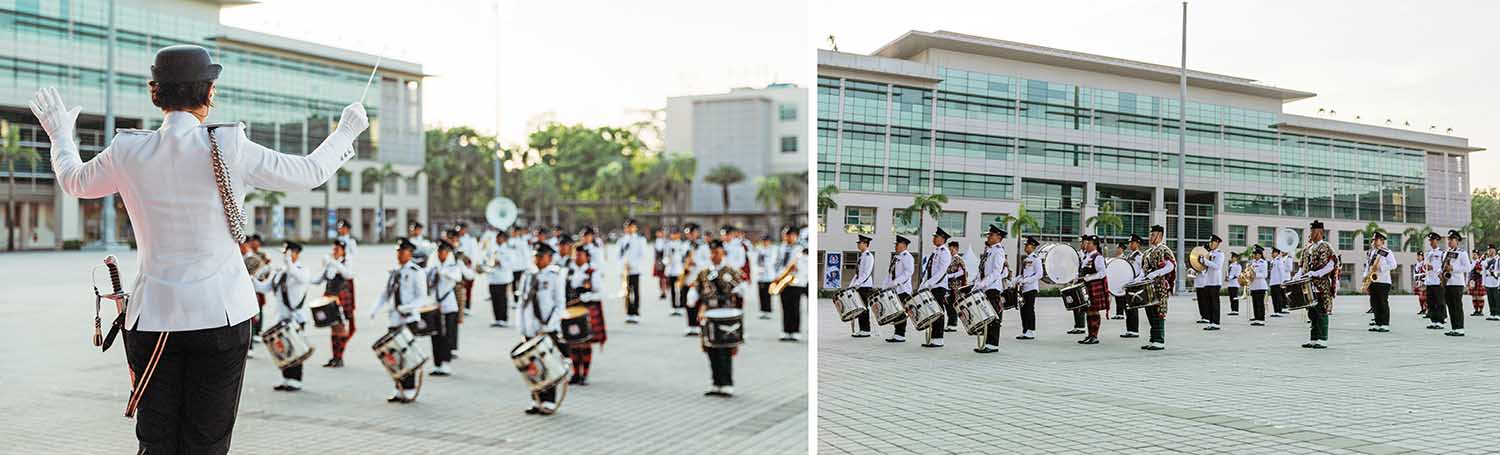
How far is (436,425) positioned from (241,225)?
12.0 ft

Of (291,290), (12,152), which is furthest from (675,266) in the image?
(12,152)

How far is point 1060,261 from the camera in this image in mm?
4832

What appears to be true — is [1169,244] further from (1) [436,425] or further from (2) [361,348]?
(2) [361,348]

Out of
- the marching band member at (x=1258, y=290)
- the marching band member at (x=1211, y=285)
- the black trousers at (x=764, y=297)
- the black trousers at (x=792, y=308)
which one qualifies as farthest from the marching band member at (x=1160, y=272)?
the black trousers at (x=764, y=297)

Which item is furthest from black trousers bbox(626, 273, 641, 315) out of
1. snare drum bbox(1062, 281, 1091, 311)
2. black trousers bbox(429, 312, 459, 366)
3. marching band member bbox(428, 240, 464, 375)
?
snare drum bbox(1062, 281, 1091, 311)

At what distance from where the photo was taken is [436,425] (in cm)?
614

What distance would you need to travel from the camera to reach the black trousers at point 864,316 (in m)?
4.94

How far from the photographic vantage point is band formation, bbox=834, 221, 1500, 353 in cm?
472

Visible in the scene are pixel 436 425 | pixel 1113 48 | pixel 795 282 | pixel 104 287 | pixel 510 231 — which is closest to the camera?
pixel 1113 48

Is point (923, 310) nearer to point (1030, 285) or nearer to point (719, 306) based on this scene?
point (1030, 285)

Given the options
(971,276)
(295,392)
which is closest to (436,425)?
(295,392)

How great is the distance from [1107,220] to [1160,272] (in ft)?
1.04

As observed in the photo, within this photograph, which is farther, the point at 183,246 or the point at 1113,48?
the point at 1113,48

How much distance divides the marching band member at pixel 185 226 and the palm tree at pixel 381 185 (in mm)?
31572
